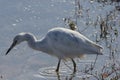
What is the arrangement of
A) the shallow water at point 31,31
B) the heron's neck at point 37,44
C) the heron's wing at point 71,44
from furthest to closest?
the heron's neck at point 37,44, the shallow water at point 31,31, the heron's wing at point 71,44

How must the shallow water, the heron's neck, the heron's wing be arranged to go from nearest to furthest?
the heron's wing < the shallow water < the heron's neck

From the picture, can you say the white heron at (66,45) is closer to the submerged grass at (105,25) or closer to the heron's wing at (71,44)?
the heron's wing at (71,44)

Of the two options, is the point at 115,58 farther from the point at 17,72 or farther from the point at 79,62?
the point at 17,72

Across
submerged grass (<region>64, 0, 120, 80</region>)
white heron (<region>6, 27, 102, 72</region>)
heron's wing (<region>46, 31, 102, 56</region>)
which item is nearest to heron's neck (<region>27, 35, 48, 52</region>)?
white heron (<region>6, 27, 102, 72</region>)

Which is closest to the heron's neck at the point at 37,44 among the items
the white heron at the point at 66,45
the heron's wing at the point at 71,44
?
the white heron at the point at 66,45

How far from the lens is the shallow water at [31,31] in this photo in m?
8.19

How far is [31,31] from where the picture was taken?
32.8 feet

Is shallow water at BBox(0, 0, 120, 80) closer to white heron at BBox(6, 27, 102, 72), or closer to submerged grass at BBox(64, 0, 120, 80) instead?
submerged grass at BBox(64, 0, 120, 80)

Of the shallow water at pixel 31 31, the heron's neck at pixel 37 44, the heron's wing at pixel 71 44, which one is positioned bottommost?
the shallow water at pixel 31 31

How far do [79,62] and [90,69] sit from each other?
0.69m

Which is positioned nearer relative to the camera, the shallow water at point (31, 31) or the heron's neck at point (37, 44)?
the shallow water at point (31, 31)

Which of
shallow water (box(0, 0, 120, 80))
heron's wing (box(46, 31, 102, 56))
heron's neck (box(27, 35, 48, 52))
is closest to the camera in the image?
heron's wing (box(46, 31, 102, 56))

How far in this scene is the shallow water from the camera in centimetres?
819

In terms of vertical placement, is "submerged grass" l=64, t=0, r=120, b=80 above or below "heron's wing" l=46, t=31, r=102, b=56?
below
